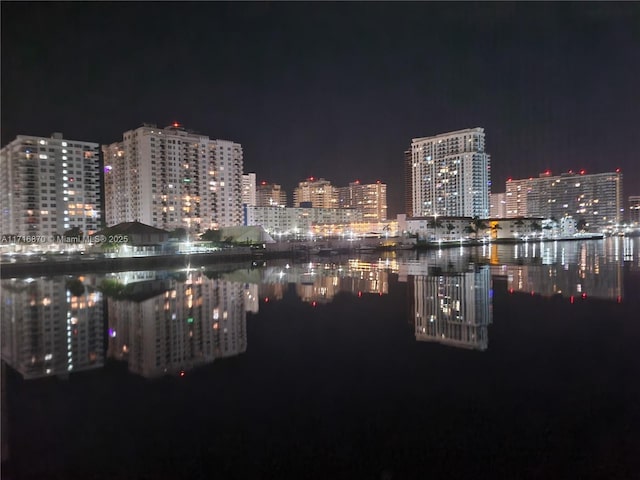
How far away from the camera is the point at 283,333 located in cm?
892

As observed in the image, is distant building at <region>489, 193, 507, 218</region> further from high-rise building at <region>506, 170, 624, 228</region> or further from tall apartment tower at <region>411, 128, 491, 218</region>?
tall apartment tower at <region>411, 128, 491, 218</region>

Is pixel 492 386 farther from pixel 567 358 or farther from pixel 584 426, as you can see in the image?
pixel 567 358

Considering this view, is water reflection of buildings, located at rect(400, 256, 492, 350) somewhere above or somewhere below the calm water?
above

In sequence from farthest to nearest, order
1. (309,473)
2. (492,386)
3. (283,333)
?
(283,333)
(492,386)
(309,473)

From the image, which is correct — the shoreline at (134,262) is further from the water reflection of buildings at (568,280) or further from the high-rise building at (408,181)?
the high-rise building at (408,181)

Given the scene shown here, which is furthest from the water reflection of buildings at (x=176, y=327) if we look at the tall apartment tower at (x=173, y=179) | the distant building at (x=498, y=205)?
the distant building at (x=498, y=205)

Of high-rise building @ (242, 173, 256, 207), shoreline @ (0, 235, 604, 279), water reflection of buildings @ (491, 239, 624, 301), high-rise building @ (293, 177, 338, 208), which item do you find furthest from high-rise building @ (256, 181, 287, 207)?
water reflection of buildings @ (491, 239, 624, 301)

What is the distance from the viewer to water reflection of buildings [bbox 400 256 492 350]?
Result: 8195 millimetres

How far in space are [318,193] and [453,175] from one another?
34461 millimetres

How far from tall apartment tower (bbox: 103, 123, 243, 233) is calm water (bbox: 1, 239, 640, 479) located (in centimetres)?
3715

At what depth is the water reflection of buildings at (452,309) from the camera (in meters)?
8.20

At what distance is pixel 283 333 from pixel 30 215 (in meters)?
42.4

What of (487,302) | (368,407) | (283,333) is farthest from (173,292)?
(368,407)

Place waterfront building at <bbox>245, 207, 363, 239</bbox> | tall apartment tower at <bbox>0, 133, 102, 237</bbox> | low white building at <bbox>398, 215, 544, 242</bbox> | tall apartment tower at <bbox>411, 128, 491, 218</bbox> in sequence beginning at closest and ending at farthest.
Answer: tall apartment tower at <bbox>0, 133, 102, 237</bbox>, low white building at <bbox>398, 215, 544, 242</bbox>, waterfront building at <bbox>245, 207, 363, 239</bbox>, tall apartment tower at <bbox>411, 128, 491, 218</bbox>
